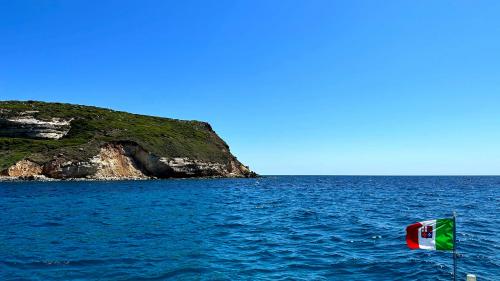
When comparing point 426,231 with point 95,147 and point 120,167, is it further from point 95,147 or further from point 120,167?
point 120,167

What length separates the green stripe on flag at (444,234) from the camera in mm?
10539

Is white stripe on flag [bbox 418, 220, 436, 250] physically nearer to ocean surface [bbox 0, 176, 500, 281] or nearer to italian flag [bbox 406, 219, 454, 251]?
italian flag [bbox 406, 219, 454, 251]

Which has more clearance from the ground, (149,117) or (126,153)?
(149,117)

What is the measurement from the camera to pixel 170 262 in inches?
661

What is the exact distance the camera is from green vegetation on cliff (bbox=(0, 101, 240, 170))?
93938mm

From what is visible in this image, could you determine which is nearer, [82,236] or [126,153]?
[82,236]

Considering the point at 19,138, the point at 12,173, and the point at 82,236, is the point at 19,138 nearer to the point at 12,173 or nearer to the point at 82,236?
the point at 12,173

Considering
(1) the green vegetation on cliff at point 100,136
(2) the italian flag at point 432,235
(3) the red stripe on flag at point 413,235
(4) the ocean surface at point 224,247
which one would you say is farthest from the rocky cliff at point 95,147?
(2) the italian flag at point 432,235

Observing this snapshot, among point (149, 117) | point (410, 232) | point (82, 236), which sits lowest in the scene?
point (82, 236)

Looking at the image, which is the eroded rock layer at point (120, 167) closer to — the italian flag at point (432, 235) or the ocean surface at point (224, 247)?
the ocean surface at point (224, 247)

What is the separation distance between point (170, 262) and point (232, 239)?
21.2 feet

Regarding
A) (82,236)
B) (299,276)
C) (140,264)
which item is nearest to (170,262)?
(140,264)

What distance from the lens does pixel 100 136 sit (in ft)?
356

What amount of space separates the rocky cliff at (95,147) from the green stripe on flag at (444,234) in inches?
3647
